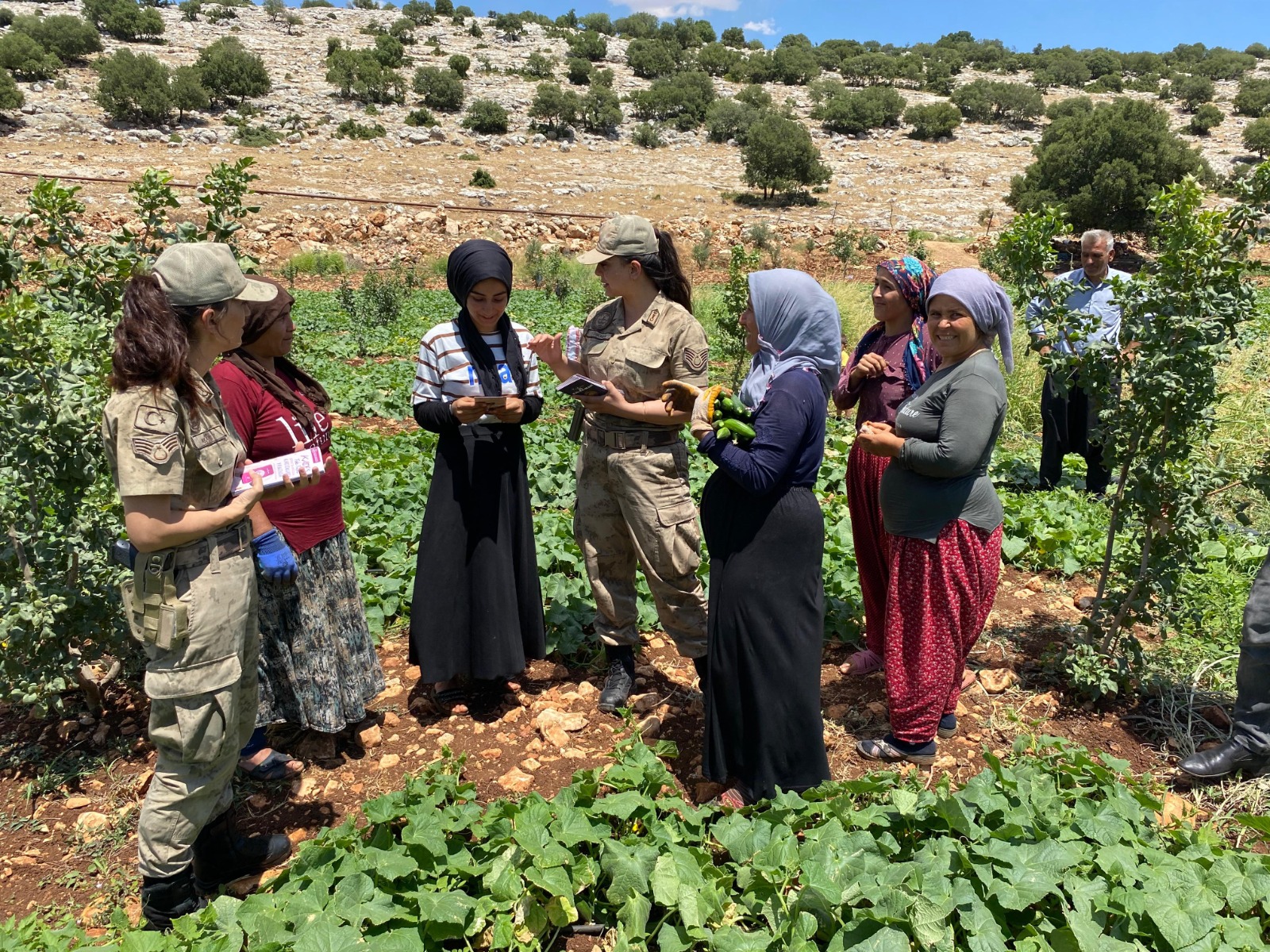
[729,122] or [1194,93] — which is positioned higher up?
[1194,93]

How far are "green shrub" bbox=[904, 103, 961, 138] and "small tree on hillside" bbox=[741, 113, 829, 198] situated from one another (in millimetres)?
11392

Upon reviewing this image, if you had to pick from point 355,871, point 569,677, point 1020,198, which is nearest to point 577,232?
point 1020,198

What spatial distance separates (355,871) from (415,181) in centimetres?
2835

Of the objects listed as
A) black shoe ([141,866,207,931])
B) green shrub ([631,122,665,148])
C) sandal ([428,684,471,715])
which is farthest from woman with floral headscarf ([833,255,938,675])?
green shrub ([631,122,665,148])

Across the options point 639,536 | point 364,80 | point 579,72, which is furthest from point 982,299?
point 579,72

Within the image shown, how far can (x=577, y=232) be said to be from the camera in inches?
910

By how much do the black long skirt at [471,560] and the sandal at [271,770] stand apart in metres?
0.59

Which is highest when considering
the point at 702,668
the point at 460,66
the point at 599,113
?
the point at 460,66

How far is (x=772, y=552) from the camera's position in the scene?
2.58 metres

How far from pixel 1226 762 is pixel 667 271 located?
2.75 m

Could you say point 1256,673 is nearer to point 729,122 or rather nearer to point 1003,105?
point 729,122

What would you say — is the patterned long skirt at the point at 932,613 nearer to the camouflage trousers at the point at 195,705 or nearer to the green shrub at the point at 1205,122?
the camouflage trousers at the point at 195,705

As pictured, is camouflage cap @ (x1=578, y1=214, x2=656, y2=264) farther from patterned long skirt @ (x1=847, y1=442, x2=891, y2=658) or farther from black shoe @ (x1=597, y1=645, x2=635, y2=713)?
black shoe @ (x1=597, y1=645, x2=635, y2=713)

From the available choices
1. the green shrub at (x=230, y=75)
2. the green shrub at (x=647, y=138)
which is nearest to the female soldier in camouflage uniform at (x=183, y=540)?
the green shrub at (x=647, y=138)
